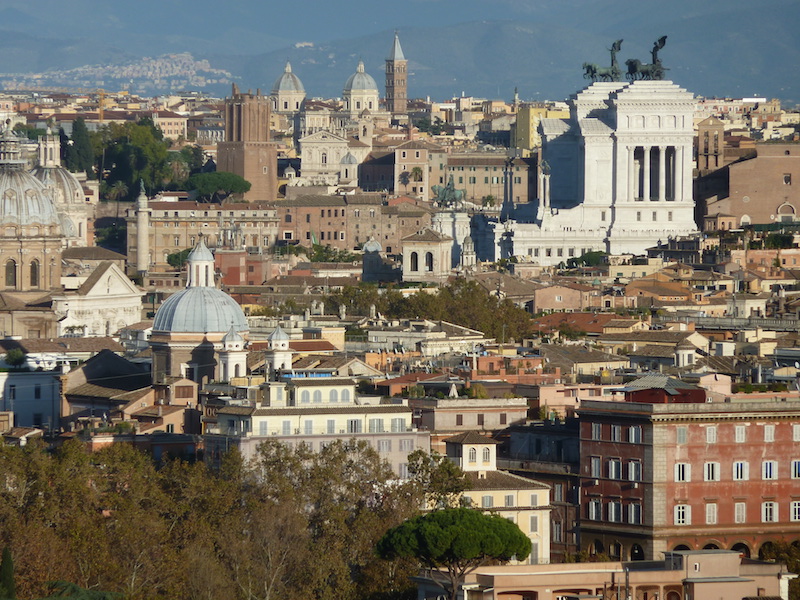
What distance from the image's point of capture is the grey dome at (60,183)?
117 m

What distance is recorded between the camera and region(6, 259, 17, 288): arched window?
9338 centimetres

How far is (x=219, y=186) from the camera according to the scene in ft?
443

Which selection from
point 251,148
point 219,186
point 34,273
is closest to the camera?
point 34,273

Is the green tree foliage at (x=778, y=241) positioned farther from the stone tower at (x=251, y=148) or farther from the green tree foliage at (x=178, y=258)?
the stone tower at (x=251, y=148)

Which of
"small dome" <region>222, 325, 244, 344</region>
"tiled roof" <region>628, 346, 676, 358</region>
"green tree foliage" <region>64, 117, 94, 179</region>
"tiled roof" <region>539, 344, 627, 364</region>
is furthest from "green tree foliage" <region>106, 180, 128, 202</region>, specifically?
"small dome" <region>222, 325, 244, 344</region>

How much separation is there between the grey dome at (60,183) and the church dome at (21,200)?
63.1 ft

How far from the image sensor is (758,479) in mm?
50406

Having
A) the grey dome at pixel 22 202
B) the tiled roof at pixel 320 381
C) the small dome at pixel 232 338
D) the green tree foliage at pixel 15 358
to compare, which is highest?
the grey dome at pixel 22 202

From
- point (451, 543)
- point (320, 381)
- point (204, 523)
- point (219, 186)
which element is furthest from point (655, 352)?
point (219, 186)

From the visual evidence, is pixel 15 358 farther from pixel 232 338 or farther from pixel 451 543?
pixel 451 543

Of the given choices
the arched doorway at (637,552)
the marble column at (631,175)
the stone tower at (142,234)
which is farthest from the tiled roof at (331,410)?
the marble column at (631,175)

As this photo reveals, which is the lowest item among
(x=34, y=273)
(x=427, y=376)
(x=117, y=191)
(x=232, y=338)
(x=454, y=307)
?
(x=427, y=376)

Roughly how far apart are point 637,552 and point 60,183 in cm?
7182

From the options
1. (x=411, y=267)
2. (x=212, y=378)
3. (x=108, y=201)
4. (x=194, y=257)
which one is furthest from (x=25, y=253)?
(x=108, y=201)
